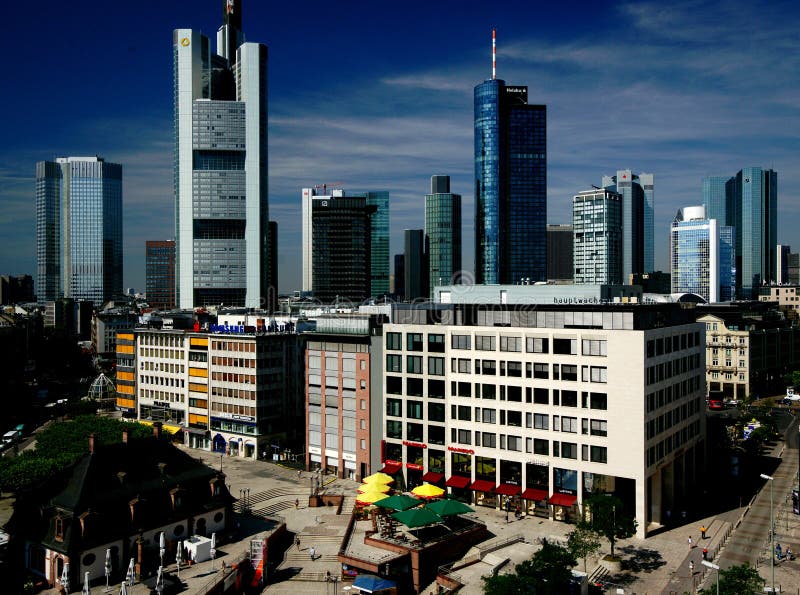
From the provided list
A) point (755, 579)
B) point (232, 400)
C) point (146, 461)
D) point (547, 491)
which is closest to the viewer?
point (755, 579)

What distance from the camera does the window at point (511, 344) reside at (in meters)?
79.4

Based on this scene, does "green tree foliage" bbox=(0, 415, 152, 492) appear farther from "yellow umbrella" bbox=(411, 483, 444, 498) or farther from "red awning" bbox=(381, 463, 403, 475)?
"yellow umbrella" bbox=(411, 483, 444, 498)

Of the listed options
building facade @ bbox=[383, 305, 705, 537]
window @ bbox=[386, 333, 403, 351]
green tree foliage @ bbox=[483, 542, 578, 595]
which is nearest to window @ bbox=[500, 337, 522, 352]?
building facade @ bbox=[383, 305, 705, 537]

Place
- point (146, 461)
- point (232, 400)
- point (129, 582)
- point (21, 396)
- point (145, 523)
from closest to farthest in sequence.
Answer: point (129, 582), point (145, 523), point (146, 461), point (232, 400), point (21, 396)

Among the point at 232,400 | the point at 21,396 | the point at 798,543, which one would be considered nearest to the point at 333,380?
the point at 232,400

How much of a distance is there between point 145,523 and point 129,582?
21.8 feet

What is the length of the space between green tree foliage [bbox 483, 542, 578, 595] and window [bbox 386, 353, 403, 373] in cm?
3847

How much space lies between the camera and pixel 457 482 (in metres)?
82.4

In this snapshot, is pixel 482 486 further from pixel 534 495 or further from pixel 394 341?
pixel 394 341

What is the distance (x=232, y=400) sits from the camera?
118 meters

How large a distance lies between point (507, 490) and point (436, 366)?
58.9 feet

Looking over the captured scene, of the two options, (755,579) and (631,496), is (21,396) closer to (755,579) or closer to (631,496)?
(631,496)

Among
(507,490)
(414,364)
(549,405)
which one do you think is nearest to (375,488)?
(507,490)

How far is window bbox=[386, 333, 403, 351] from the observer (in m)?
90.0
